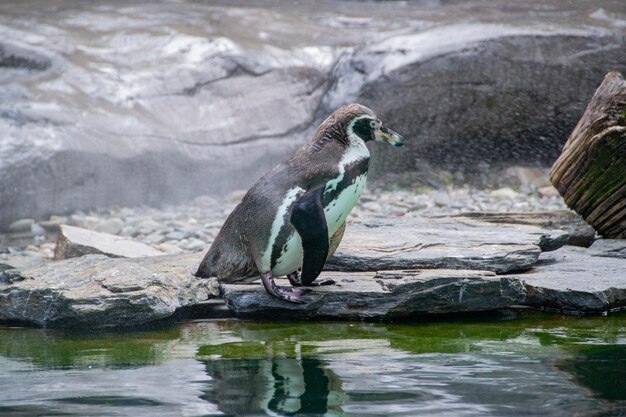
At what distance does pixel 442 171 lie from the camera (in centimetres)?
902

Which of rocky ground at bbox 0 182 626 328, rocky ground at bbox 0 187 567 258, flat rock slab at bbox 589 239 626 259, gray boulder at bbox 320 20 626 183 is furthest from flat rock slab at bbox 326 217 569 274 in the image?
gray boulder at bbox 320 20 626 183

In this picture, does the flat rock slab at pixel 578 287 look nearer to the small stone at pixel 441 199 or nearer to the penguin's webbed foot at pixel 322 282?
the penguin's webbed foot at pixel 322 282

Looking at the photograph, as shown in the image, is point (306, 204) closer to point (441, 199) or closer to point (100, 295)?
point (100, 295)

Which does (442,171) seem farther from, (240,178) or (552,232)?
(552,232)

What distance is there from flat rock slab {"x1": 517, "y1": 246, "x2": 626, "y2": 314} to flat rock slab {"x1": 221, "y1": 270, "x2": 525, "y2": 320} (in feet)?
0.59

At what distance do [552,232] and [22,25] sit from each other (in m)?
6.41

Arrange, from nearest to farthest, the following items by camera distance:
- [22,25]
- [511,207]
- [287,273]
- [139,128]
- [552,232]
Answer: [287,273], [552,232], [511,207], [139,128], [22,25]

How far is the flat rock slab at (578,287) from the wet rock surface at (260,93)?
4.12 meters

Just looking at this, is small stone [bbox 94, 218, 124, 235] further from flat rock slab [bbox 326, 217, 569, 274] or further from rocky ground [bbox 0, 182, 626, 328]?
flat rock slab [bbox 326, 217, 569, 274]

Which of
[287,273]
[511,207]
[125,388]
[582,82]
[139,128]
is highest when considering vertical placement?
[582,82]

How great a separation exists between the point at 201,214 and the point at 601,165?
3.79m

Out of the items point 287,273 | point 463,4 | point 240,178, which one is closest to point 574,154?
point 287,273

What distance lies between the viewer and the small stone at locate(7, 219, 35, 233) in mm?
7777

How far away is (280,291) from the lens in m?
4.39
